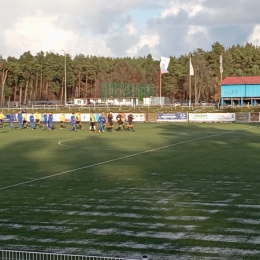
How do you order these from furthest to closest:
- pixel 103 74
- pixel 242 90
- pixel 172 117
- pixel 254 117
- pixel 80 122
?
pixel 103 74
pixel 242 90
pixel 172 117
pixel 254 117
pixel 80 122

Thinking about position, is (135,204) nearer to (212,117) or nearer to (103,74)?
(212,117)

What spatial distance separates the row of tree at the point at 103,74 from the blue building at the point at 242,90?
92.0 ft

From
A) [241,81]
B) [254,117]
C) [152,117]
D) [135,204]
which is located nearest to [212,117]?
[254,117]

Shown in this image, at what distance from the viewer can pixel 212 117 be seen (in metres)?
58.6

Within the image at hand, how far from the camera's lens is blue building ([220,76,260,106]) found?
9019cm

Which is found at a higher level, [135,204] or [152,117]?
[152,117]

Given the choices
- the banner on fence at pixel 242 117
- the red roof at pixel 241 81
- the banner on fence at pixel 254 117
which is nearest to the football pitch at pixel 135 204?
the banner on fence at pixel 254 117

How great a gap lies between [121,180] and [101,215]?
543cm

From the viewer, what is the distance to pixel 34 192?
50.8 feet

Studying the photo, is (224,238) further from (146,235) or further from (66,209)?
(66,209)

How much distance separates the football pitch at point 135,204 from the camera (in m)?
9.73

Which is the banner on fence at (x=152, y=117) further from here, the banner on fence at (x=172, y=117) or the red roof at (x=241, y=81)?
the red roof at (x=241, y=81)

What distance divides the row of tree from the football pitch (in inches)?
3928

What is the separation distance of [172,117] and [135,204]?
4710 centimetres
